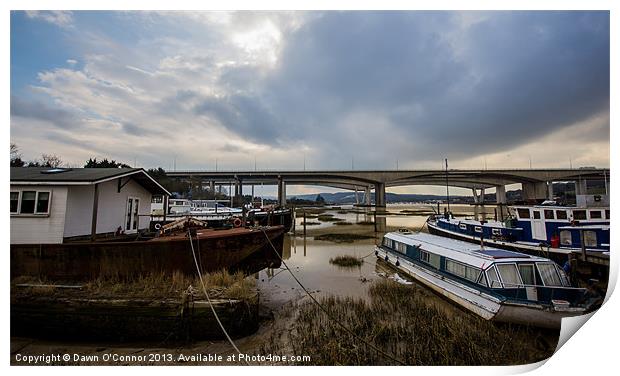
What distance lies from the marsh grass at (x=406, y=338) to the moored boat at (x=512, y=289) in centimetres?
41

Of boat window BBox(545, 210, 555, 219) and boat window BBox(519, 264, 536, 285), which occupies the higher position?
boat window BBox(545, 210, 555, 219)

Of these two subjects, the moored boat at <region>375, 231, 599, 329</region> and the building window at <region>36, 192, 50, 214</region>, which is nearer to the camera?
the moored boat at <region>375, 231, 599, 329</region>

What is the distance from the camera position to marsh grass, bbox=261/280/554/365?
217 inches

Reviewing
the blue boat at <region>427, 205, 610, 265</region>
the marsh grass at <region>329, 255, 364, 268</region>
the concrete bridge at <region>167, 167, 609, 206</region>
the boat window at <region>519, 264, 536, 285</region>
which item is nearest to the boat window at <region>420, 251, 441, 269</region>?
the blue boat at <region>427, 205, 610, 265</region>

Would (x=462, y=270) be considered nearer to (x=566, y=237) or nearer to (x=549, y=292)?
(x=549, y=292)

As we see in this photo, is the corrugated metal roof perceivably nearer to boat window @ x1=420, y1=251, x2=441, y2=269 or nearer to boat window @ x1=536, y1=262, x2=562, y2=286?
boat window @ x1=420, y1=251, x2=441, y2=269

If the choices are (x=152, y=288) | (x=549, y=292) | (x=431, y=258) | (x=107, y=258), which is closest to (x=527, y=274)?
(x=549, y=292)

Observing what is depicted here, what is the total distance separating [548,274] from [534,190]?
2415 inches

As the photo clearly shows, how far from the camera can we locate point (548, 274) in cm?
718

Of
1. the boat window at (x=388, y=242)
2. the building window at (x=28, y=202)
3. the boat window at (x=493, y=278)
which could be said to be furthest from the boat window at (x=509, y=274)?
the building window at (x=28, y=202)

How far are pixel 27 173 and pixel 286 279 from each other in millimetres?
10202

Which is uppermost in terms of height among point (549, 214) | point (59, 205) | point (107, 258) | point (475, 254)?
point (59, 205)

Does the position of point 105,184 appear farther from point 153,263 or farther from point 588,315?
point 588,315

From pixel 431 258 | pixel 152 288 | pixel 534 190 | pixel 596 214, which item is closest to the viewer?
pixel 152 288
